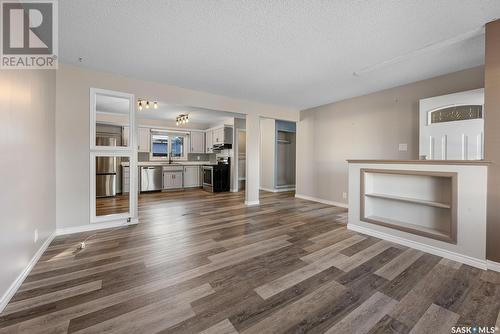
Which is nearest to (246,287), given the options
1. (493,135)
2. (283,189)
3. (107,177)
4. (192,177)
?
(493,135)

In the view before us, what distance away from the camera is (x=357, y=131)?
4.46 m

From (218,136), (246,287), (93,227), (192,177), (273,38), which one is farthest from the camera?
(192,177)

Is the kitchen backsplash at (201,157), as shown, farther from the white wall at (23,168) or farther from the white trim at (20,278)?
the white trim at (20,278)

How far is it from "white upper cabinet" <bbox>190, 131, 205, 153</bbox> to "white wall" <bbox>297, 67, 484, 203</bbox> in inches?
151

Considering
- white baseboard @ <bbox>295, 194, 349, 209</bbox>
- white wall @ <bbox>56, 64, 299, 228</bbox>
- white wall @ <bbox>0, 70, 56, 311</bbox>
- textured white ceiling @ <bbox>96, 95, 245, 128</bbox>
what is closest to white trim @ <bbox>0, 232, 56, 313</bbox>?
white wall @ <bbox>0, 70, 56, 311</bbox>

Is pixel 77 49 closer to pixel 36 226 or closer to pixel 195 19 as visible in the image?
pixel 195 19

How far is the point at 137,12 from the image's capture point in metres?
1.93

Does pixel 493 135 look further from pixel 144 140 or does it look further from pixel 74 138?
pixel 144 140

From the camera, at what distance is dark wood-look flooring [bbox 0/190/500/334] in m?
1.35

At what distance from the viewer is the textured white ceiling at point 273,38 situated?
1.87 m

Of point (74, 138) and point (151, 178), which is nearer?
point (74, 138)

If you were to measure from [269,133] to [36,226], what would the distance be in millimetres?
5957

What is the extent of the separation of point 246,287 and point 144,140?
647cm

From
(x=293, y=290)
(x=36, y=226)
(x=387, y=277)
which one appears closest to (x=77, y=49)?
(x=36, y=226)
